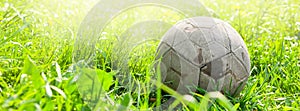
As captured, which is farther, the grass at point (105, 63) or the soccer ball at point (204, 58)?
the soccer ball at point (204, 58)

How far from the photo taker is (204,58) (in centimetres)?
298

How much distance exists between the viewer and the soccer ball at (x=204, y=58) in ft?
9.81

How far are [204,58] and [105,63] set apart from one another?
0.63 metres

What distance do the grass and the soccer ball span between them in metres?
0.11

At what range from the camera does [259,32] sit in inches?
191

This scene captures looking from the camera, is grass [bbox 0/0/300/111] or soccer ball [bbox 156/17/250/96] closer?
grass [bbox 0/0/300/111]

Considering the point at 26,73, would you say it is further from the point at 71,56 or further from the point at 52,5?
the point at 52,5

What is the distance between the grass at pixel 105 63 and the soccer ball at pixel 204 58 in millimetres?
105

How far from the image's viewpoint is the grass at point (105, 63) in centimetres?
217

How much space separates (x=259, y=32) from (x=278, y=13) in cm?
103

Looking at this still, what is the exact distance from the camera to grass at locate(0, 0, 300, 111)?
7.11ft

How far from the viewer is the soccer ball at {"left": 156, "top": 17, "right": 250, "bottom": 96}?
9.81 feet

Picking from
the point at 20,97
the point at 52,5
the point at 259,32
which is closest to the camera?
the point at 20,97

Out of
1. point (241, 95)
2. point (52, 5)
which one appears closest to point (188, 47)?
point (241, 95)
